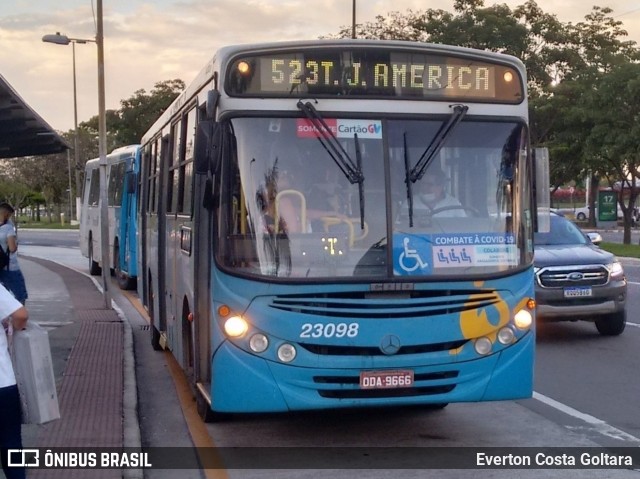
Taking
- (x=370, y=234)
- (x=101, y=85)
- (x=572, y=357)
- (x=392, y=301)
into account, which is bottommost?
(x=572, y=357)

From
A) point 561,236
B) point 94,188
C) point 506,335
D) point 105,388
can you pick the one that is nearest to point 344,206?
point 506,335

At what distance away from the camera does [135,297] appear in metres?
20.8

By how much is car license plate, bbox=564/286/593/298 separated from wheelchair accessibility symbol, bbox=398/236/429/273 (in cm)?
633

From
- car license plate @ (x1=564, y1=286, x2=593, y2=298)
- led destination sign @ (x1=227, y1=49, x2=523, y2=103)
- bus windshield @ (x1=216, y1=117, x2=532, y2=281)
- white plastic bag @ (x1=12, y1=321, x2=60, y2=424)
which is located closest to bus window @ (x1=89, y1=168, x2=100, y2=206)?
car license plate @ (x1=564, y1=286, x2=593, y2=298)

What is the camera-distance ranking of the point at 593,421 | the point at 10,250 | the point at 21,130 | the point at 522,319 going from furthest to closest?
the point at 21,130 → the point at 10,250 → the point at 593,421 → the point at 522,319

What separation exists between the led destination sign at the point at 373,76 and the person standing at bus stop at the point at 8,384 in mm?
2618

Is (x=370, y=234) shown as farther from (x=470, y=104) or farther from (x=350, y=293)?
(x=470, y=104)

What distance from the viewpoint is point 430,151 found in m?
7.58

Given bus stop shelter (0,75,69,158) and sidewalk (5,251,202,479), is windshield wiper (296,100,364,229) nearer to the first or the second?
sidewalk (5,251,202,479)

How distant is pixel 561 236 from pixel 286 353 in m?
8.36

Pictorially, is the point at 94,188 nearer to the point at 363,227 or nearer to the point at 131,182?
the point at 131,182

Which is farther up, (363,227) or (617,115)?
(617,115)

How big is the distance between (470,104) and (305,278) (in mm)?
1917

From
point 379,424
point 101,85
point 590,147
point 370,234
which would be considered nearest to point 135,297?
point 101,85
